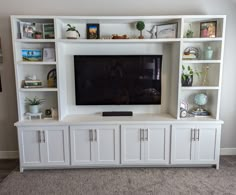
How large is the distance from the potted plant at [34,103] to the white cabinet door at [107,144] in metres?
0.94

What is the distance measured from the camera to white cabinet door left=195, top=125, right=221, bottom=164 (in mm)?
2832

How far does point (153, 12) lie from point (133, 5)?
0.31m

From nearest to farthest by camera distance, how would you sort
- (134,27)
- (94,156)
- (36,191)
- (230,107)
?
(36,191) → (94,156) → (134,27) → (230,107)

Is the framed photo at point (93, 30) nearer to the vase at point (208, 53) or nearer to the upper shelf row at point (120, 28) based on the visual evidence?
the upper shelf row at point (120, 28)

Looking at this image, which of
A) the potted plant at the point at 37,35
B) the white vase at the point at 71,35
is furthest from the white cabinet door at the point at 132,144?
the potted plant at the point at 37,35

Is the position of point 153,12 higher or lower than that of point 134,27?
higher

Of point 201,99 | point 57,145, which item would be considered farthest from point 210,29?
point 57,145

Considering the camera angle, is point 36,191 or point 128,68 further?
point 128,68

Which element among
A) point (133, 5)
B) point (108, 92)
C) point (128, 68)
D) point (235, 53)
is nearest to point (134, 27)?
point (133, 5)

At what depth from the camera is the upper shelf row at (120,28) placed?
8.88ft

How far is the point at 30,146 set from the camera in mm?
2820

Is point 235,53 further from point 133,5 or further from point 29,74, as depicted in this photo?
point 29,74

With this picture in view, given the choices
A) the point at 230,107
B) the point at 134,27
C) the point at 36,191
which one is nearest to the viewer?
the point at 36,191

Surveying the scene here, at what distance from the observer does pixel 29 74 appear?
3.07 m
